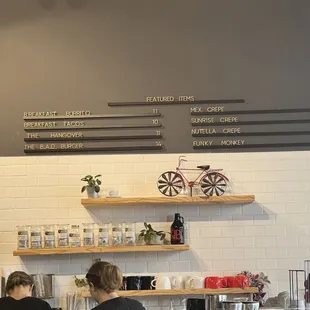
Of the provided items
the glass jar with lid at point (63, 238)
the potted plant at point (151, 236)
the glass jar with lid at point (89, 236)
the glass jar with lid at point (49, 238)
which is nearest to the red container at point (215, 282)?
the potted plant at point (151, 236)

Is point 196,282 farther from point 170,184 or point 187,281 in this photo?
point 170,184

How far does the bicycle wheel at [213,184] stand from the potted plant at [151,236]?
0.55 meters

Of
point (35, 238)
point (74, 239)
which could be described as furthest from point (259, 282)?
point (35, 238)

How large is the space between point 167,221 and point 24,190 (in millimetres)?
1340

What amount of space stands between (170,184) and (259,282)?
A: 1167mm

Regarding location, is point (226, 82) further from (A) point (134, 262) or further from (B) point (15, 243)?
(B) point (15, 243)

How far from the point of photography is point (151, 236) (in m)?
5.67

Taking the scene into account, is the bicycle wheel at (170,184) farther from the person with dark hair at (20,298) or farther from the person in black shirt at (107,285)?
the person in black shirt at (107,285)

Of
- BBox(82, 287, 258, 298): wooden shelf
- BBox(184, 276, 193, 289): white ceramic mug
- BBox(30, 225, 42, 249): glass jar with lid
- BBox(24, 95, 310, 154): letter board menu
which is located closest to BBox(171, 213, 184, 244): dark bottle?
BBox(184, 276, 193, 289): white ceramic mug

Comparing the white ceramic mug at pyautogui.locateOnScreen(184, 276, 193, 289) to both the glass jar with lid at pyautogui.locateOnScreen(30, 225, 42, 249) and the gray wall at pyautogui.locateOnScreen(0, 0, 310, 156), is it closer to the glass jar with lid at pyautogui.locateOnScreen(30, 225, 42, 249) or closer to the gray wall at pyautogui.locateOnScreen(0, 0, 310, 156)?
the gray wall at pyautogui.locateOnScreen(0, 0, 310, 156)

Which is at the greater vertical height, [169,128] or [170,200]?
[169,128]

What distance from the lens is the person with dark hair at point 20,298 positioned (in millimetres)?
4668

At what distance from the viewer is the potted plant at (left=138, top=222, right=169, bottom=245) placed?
5668 mm

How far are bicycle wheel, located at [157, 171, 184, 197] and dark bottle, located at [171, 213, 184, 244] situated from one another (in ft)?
0.68
